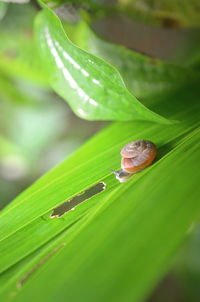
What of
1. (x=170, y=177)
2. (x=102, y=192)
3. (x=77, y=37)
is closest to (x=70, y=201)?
(x=102, y=192)

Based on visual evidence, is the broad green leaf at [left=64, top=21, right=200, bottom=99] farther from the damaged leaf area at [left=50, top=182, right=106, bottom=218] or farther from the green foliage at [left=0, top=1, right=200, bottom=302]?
the damaged leaf area at [left=50, top=182, right=106, bottom=218]

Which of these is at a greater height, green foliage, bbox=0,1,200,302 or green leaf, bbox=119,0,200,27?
green leaf, bbox=119,0,200,27

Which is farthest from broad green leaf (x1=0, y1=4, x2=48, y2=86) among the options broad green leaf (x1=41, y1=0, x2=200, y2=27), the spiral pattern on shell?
the spiral pattern on shell

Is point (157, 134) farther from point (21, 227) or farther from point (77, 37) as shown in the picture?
point (77, 37)

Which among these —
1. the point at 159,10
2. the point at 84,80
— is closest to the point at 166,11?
the point at 159,10

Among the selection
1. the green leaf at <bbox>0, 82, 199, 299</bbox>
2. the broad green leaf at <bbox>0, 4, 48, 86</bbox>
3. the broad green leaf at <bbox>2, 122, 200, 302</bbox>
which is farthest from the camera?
the broad green leaf at <bbox>0, 4, 48, 86</bbox>

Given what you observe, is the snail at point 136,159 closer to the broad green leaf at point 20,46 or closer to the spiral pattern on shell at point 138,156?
the spiral pattern on shell at point 138,156

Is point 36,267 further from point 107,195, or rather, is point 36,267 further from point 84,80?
point 84,80
